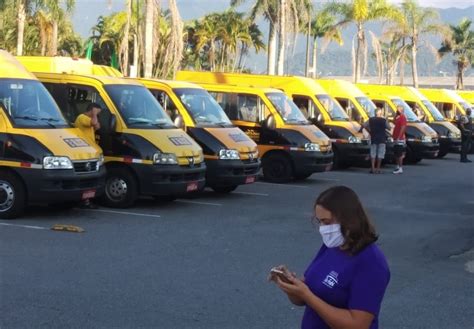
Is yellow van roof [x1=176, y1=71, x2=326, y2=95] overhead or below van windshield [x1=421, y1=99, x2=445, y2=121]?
overhead

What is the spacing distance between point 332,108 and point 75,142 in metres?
9.90

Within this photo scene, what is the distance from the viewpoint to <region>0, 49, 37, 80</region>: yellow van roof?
11.0 m

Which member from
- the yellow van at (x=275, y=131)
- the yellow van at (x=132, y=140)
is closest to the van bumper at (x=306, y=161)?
A: the yellow van at (x=275, y=131)

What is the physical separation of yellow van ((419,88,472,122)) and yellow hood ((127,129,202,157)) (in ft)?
62.0

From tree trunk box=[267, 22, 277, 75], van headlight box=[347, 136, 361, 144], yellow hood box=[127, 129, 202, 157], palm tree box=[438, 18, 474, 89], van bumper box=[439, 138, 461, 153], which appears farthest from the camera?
palm tree box=[438, 18, 474, 89]

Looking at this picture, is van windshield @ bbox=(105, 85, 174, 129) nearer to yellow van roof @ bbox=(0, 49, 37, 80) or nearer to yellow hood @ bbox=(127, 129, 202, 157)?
yellow hood @ bbox=(127, 129, 202, 157)

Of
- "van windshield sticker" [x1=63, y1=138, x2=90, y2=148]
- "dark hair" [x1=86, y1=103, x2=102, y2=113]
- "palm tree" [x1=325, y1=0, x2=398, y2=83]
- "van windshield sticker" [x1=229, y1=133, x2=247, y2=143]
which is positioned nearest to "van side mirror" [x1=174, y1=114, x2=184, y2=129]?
"van windshield sticker" [x1=229, y1=133, x2=247, y2=143]

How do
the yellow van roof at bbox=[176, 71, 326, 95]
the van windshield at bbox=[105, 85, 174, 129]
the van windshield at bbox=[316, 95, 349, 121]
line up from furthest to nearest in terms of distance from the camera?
the van windshield at bbox=[316, 95, 349, 121], the yellow van roof at bbox=[176, 71, 326, 95], the van windshield at bbox=[105, 85, 174, 129]

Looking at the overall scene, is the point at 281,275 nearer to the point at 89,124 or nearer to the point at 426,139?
the point at 89,124

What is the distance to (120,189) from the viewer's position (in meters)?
11.8

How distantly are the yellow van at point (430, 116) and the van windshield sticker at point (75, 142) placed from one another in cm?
1631

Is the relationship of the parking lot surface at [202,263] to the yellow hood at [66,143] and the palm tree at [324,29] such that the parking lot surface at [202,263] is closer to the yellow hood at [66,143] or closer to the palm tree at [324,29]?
the yellow hood at [66,143]

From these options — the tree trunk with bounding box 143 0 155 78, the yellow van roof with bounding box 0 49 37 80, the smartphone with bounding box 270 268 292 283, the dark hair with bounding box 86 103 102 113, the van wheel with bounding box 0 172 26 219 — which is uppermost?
the tree trunk with bounding box 143 0 155 78

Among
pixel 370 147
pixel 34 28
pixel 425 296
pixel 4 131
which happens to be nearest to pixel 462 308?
pixel 425 296
